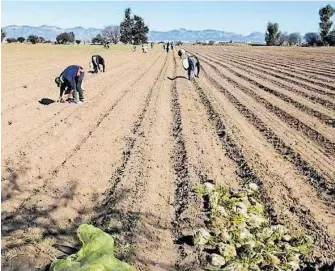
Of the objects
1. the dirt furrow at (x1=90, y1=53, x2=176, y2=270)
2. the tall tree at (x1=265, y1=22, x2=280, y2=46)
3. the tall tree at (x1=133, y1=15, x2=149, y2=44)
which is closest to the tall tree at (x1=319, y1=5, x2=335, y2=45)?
the tall tree at (x1=265, y1=22, x2=280, y2=46)

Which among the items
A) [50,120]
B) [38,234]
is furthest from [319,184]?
[50,120]

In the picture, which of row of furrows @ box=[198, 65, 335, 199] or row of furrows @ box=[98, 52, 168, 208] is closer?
row of furrows @ box=[98, 52, 168, 208]

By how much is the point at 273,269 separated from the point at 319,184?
9.20 ft

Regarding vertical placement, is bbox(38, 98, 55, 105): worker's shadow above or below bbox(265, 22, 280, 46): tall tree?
Answer: above

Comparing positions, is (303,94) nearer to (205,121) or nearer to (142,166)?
(205,121)

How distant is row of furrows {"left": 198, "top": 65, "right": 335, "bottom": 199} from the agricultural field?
2cm

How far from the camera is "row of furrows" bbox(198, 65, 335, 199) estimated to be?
24.0 ft

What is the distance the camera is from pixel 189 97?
15094 mm

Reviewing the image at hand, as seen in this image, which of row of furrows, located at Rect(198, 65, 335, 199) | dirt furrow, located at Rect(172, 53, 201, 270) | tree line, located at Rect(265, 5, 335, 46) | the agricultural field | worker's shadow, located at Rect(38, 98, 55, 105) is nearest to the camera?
dirt furrow, located at Rect(172, 53, 201, 270)

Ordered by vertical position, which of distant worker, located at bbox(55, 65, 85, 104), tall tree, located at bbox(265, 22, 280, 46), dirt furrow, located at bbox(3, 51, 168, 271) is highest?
distant worker, located at bbox(55, 65, 85, 104)

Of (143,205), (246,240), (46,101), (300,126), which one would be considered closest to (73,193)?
(143,205)

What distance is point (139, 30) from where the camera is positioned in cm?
9488

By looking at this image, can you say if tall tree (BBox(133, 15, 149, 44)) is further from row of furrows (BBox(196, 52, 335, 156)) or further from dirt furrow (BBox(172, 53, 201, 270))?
dirt furrow (BBox(172, 53, 201, 270))

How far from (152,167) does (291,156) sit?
2.48 metres
